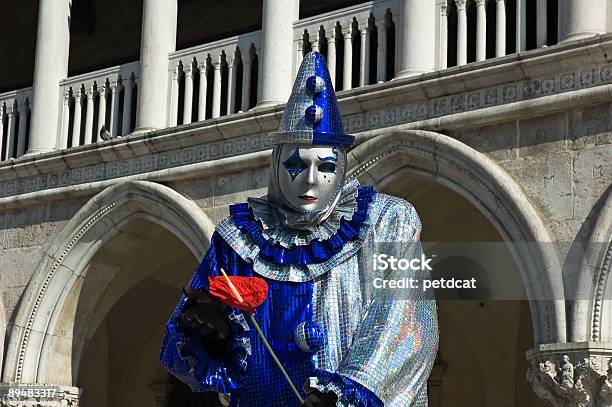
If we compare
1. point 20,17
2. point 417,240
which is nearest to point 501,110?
point 417,240

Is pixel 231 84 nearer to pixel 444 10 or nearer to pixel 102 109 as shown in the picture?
pixel 102 109

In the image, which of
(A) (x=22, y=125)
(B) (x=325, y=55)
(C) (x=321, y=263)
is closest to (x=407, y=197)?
(B) (x=325, y=55)

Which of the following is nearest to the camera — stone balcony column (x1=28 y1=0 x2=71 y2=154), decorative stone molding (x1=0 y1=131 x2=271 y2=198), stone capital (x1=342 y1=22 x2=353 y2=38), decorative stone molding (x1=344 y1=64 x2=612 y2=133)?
decorative stone molding (x1=344 y1=64 x2=612 y2=133)

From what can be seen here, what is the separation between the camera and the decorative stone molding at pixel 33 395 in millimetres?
10828

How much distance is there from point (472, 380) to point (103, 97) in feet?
12.8

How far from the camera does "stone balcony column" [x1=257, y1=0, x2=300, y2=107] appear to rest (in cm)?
1004

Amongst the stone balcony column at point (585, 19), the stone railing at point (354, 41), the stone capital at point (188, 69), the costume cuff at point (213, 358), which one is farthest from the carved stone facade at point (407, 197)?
the costume cuff at point (213, 358)

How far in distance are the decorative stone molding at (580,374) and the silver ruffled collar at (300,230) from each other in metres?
3.94

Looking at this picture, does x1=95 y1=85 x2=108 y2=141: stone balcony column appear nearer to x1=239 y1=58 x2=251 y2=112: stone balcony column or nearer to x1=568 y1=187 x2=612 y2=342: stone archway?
x1=239 y1=58 x2=251 y2=112: stone balcony column

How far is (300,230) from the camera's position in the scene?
434cm

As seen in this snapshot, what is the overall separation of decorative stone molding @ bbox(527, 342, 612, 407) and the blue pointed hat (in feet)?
13.1

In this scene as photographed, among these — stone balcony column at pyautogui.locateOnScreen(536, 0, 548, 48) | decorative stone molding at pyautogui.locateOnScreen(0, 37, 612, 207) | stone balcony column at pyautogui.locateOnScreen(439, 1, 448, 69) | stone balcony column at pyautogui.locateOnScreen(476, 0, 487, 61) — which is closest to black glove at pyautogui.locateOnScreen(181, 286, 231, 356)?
decorative stone molding at pyautogui.locateOnScreen(0, 37, 612, 207)

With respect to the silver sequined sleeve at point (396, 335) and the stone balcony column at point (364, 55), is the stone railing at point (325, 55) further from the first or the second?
the silver sequined sleeve at point (396, 335)

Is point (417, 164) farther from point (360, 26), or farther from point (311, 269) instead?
point (311, 269)
